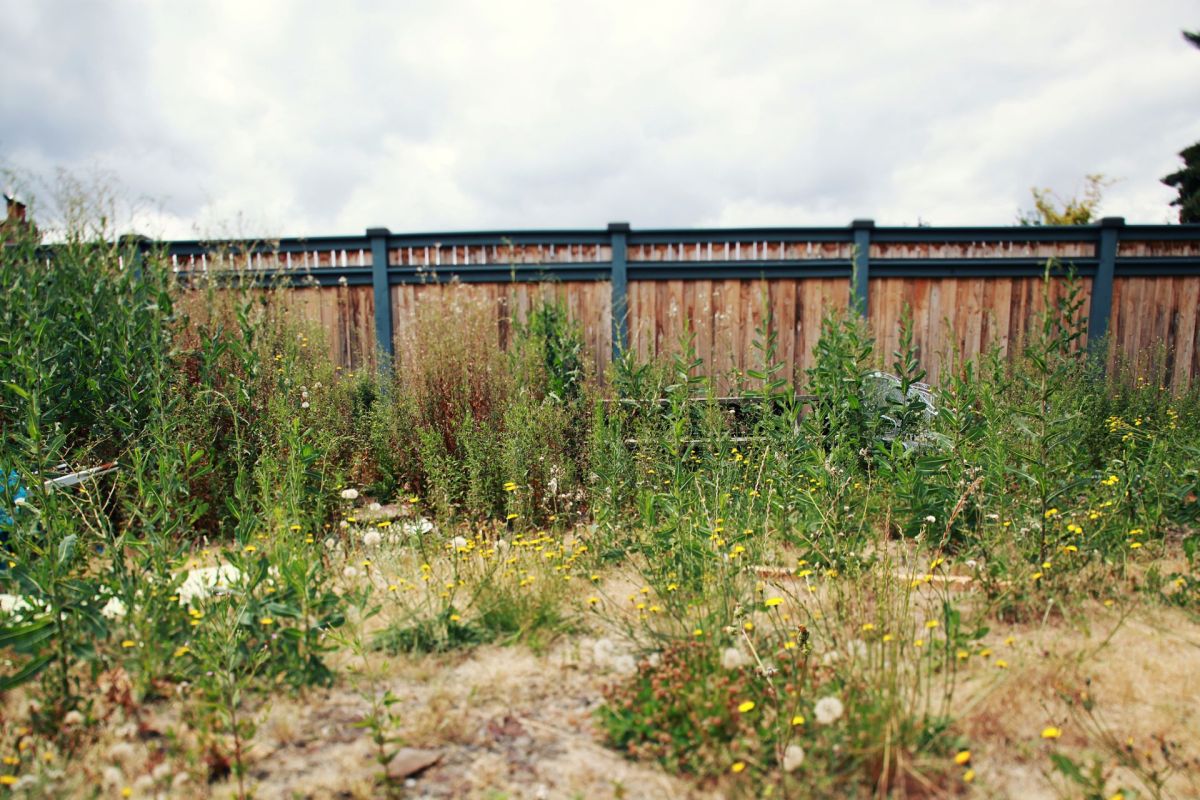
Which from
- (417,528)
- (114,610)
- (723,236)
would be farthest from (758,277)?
(114,610)

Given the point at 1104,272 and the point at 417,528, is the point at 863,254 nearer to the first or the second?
the point at 1104,272

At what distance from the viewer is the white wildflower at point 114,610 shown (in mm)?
2437

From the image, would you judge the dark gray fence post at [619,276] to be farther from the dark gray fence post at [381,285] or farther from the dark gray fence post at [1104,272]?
the dark gray fence post at [1104,272]

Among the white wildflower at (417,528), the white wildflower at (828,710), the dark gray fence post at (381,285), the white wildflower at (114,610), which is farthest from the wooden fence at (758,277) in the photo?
the white wildflower at (828,710)

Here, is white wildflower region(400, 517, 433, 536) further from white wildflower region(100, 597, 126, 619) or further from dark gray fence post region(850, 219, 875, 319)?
dark gray fence post region(850, 219, 875, 319)

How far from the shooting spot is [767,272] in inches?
301

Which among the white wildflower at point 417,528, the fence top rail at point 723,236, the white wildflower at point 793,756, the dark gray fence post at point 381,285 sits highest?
the fence top rail at point 723,236

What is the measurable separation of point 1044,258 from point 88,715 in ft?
29.5

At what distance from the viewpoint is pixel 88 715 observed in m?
1.99

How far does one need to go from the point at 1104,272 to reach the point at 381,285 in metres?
8.14

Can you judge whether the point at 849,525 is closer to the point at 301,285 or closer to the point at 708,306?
the point at 708,306

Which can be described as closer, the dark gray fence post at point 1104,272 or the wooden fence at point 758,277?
the wooden fence at point 758,277

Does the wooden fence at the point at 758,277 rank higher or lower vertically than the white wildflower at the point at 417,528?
higher

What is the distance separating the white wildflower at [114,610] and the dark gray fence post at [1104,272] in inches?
354
